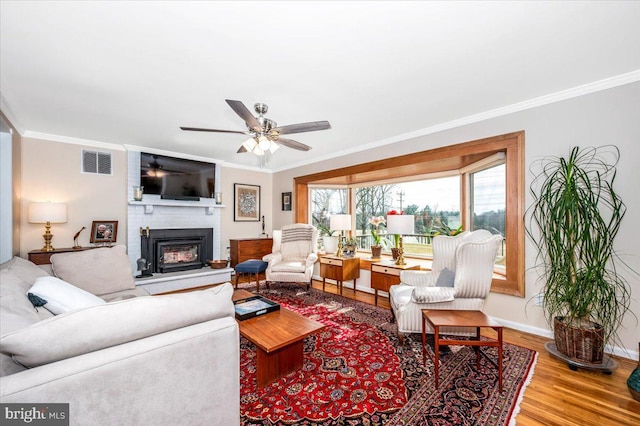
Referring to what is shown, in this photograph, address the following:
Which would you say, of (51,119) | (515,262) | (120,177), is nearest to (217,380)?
(515,262)

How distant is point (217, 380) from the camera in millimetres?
1188

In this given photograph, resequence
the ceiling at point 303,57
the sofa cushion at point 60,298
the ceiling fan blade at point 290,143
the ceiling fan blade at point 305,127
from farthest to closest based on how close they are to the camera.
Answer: the ceiling fan blade at point 290,143 < the ceiling fan blade at point 305,127 < the ceiling at point 303,57 < the sofa cushion at point 60,298

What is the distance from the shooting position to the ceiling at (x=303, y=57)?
1.56 meters

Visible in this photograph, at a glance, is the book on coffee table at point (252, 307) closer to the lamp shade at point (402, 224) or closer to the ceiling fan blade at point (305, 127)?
the ceiling fan blade at point (305, 127)

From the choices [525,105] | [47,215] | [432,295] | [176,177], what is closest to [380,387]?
[432,295]

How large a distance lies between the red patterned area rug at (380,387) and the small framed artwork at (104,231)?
320 centimetres

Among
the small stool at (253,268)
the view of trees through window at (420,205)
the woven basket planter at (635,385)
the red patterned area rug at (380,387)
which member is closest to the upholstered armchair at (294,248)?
the small stool at (253,268)

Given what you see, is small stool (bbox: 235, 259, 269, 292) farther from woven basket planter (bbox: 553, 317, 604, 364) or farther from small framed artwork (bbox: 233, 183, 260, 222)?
woven basket planter (bbox: 553, 317, 604, 364)

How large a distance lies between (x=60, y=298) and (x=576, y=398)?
3.12 meters

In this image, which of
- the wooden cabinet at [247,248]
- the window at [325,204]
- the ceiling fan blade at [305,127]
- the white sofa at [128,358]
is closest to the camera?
the white sofa at [128,358]

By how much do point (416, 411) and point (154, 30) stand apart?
9.52ft

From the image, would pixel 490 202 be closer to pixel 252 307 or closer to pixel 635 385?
pixel 635 385

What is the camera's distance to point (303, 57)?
197 centimetres

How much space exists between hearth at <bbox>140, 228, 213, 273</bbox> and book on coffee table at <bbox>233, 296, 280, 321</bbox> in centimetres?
278
